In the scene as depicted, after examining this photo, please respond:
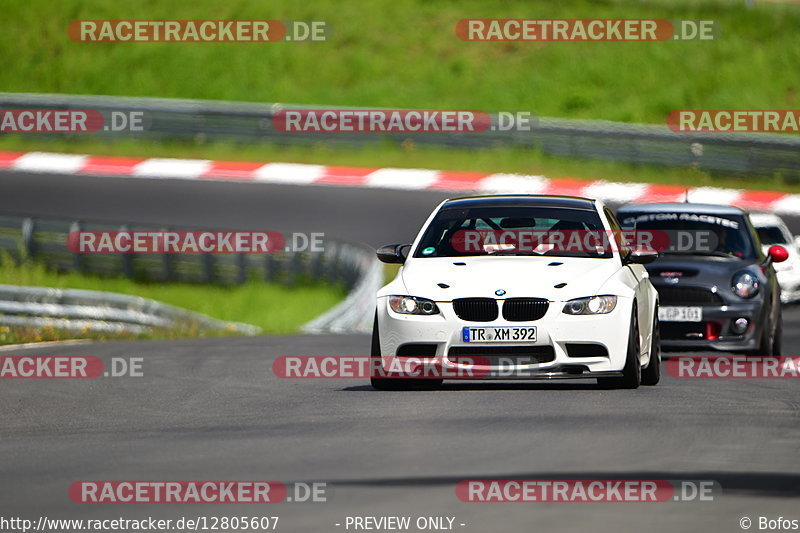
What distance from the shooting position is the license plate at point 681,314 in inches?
565

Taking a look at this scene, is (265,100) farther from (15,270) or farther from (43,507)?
(43,507)

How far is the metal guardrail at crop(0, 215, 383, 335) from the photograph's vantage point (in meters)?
19.2

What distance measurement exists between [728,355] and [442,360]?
18.6 ft

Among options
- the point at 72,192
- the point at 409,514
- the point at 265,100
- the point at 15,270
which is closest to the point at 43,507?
the point at 409,514

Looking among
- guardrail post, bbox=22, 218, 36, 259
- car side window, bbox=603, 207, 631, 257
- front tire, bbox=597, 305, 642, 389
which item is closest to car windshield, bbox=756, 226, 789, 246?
car side window, bbox=603, 207, 631, 257

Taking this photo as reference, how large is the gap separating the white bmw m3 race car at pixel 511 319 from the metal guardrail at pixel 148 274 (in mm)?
7800

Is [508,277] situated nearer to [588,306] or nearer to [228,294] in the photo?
[588,306]
